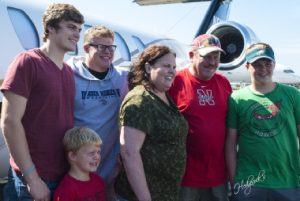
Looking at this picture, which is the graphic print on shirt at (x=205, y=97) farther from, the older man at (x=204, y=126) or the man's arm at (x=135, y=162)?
the man's arm at (x=135, y=162)

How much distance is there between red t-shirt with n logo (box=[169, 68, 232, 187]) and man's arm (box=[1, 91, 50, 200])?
1367 millimetres

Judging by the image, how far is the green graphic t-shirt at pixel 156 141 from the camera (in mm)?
2885

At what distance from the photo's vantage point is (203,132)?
3.53 meters

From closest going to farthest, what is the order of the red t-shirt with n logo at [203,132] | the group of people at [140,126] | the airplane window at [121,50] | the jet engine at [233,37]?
the group of people at [140,126], the red t-shirt with n logo at [203,132], the airplane window at [121,50], the jet engine at [233,37]

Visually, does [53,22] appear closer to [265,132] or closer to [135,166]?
[135,166]

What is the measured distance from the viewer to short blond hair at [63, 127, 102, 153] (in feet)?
9.69

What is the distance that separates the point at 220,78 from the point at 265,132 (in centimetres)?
74

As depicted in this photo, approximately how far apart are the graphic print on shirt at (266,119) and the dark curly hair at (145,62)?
0.85 m

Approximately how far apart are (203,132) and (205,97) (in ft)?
0.97

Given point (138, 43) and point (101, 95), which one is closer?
point (101, 95)

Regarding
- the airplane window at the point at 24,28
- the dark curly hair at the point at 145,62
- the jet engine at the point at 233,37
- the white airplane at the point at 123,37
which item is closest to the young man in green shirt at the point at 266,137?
the dark curly hair at the point at 145,62

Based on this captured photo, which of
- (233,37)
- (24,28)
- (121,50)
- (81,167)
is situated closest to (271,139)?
(81,167)

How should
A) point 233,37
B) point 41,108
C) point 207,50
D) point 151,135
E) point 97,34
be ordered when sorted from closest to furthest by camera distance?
point 41,108 < point 151,135 < point 97,34 < point 207,50 < point 233,37

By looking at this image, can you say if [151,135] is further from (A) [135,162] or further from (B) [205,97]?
(B) [205,97]
